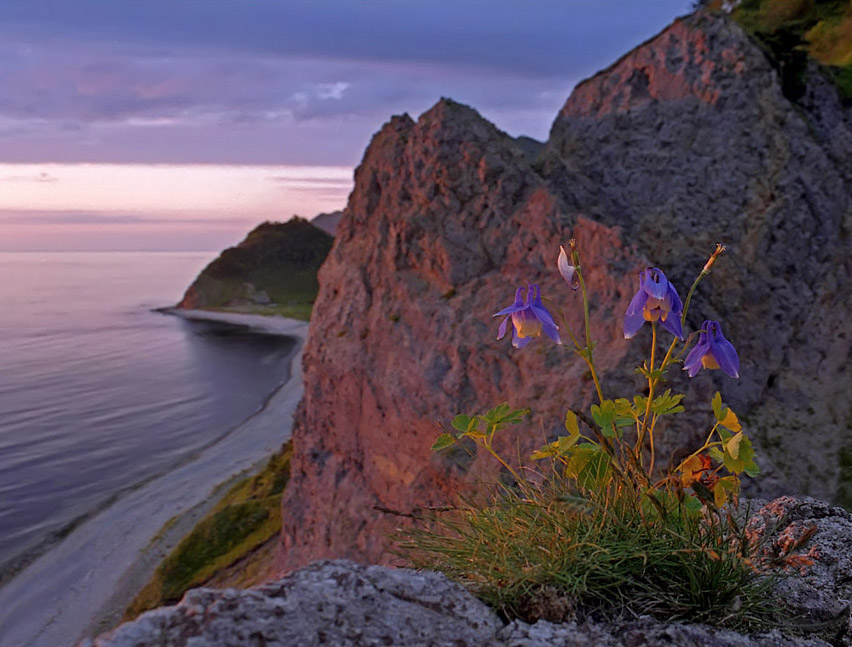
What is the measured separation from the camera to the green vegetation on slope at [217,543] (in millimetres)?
16359

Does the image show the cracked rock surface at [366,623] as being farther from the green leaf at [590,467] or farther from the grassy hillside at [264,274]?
the grassy hillside at [264,274]

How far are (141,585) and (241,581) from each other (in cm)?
666

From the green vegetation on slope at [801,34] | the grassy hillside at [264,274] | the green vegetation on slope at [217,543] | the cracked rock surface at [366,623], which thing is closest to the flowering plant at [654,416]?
the cracked rock surface at [366,623]

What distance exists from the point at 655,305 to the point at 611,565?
100 centimetres

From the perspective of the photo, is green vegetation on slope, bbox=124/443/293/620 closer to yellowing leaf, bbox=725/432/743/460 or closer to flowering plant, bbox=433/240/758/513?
flowering plant, bbox=433/240/758/513

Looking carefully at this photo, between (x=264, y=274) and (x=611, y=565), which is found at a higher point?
(x=264, y=274)

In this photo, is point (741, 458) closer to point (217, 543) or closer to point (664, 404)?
point (664, 404)

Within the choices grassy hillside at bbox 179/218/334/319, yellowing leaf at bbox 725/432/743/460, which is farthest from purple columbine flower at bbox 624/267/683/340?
grassy hillside at bbox 179/218/334/319

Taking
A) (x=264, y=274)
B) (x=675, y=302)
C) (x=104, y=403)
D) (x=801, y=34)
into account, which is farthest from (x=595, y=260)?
(x=264, y=274)

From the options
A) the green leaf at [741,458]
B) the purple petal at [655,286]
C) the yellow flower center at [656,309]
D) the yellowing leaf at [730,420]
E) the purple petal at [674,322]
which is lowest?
the green leaf at [741,458]

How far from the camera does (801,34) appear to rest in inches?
510

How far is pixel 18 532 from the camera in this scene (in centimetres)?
2523

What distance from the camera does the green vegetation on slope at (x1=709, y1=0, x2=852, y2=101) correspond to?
408 inches

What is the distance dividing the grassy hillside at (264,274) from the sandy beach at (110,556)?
64.7m
